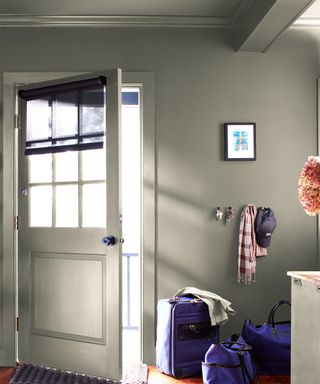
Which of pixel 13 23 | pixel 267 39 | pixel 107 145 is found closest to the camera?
pixel 107 145

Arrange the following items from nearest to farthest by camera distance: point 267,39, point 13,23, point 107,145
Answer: point 107,145 → point 267,39 → point 13,23

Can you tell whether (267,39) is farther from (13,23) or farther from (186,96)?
(13,23)

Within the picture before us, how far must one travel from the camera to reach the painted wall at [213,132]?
401 cm

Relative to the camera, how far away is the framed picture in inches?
158

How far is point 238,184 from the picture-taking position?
13.3 feet

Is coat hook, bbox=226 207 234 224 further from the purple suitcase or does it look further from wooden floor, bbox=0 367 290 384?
wooden floor, bbox=0 367 290 384

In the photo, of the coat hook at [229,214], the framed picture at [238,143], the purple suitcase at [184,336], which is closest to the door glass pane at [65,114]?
the framed picture at [238,143]

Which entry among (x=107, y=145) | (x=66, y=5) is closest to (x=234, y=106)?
(x=107, y=145)

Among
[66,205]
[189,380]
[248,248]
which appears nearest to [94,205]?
[66,205]

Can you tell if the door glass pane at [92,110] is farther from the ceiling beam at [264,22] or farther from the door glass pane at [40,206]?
the ceiling beam at [264,22]

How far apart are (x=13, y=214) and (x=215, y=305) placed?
1.67 meters

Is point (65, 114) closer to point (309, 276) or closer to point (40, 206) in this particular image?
point (40, 206)

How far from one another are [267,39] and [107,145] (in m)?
1.40

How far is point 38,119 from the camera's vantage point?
12.6ft
